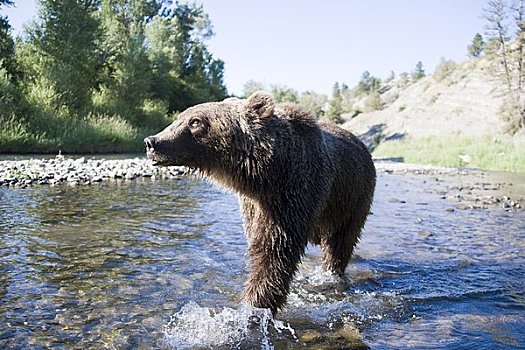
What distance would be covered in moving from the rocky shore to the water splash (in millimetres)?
9402

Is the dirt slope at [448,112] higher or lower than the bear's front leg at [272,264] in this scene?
higher

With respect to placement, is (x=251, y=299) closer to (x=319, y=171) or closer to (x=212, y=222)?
(x=319, y=171)

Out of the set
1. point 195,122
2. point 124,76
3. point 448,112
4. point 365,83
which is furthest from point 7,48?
point 365,83

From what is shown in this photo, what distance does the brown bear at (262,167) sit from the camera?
4.03 meters

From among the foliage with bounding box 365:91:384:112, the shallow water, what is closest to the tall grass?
the shallow water

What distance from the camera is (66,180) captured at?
1345 centimetres

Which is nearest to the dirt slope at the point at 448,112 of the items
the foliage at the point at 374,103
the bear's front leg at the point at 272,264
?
the foliage at the point at 374,103

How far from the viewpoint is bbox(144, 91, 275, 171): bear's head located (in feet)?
13.1

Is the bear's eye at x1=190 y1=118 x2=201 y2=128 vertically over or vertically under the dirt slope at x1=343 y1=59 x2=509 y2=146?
under

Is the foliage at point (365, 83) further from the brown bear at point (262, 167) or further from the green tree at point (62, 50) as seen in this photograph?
the brown bear at point (262, 167)

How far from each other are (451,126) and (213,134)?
134 ft

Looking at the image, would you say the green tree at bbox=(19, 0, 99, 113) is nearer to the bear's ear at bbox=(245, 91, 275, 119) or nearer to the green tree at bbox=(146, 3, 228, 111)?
the green tree at bbox=(146, 3, 228, 111)

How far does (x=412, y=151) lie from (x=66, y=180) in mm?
28468

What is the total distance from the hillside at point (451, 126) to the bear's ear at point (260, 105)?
2430 centimetres
